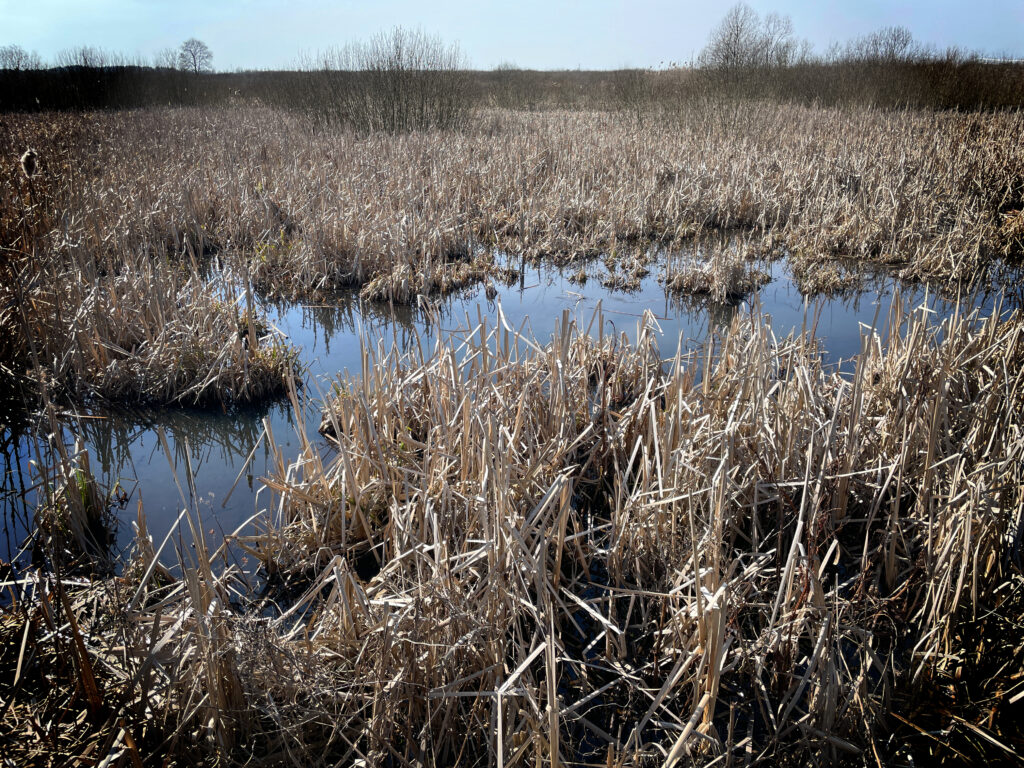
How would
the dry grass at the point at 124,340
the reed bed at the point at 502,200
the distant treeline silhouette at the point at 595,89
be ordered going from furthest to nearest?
the distant treeline silhouette at the point at 595,89
the reed bed at the point at 502,200
the dry grass at the point at 124,340

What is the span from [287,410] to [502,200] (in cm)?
502

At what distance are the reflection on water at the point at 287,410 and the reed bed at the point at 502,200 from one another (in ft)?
1.35

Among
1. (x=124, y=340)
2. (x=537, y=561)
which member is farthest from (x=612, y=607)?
(x=124, y=340)

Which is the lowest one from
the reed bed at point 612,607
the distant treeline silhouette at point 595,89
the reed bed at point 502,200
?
the reed bed at point 612,607

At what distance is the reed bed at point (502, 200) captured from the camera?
5.87 metres

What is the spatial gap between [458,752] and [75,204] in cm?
526

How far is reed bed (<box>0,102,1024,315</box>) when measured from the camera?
19.3 ft

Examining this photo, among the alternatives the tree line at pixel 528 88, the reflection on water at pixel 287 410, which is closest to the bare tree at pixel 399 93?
the tree line at pixel 528 88

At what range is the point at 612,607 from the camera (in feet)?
6.91

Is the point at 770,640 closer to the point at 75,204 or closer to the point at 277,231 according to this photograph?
the point at 75,204

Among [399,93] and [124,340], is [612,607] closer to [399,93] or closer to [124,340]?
[124,340]

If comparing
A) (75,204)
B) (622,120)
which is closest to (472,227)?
(75,204)

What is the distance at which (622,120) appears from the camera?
15508mm

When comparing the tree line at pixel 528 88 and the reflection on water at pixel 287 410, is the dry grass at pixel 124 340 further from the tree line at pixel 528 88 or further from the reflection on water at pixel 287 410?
the tree line at pixel 528 88
